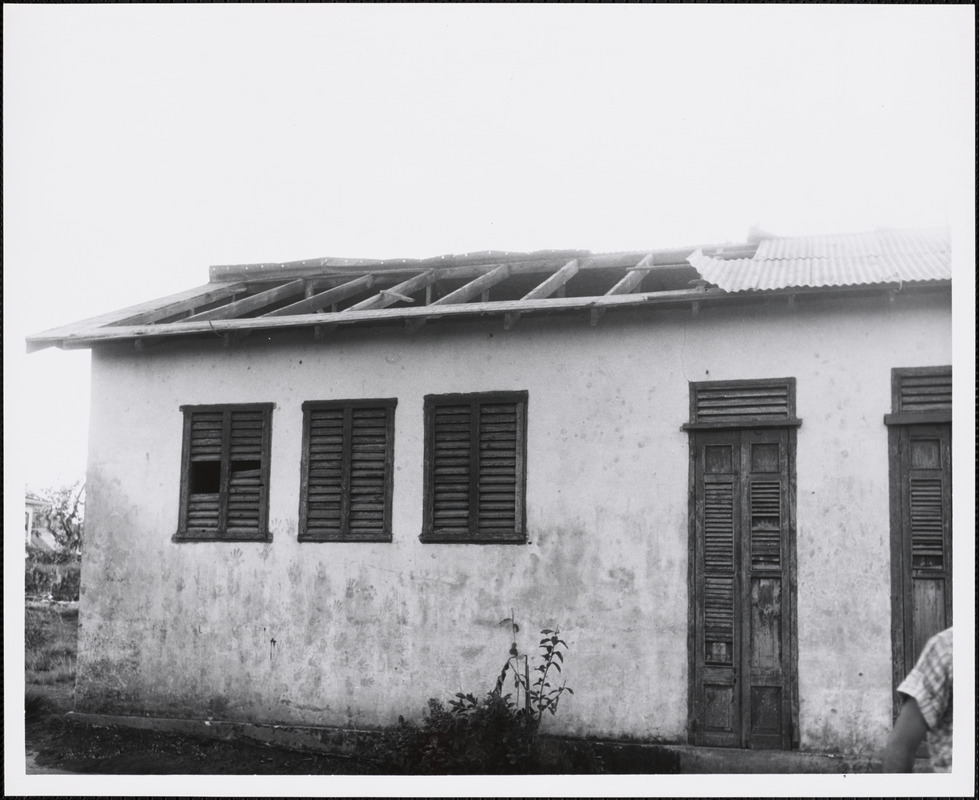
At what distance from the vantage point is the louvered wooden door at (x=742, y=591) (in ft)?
23.0

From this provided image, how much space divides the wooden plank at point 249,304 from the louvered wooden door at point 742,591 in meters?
3.97

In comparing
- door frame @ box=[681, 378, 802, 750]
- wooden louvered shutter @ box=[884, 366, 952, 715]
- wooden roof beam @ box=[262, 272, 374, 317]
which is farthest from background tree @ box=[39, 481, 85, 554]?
wooden louvered shutter @ box=[884, 366, 952, 715]

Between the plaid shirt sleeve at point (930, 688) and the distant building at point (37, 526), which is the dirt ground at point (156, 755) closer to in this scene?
the distant building at point (37, 526)

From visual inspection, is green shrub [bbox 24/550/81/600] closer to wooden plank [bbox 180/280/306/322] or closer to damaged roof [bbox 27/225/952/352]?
damaged roof [bbox 27/225/952/352]

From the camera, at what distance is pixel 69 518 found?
861 centimetres

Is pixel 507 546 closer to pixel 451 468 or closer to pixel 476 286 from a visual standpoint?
pixel 451 468

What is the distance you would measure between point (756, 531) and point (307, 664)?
3641 mm

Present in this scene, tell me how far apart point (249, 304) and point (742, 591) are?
466cm

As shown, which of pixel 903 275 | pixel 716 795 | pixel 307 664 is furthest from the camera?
pixel 307 664

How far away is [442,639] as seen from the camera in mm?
7633

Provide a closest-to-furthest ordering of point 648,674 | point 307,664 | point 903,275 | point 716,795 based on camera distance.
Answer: point 716,795
point 903,275
point 648,674
point 307,664

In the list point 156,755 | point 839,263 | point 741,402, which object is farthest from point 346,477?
point 839,263

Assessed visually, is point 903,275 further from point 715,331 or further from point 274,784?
point 274,784

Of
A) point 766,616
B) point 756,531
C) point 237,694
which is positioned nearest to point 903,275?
point 756,531
